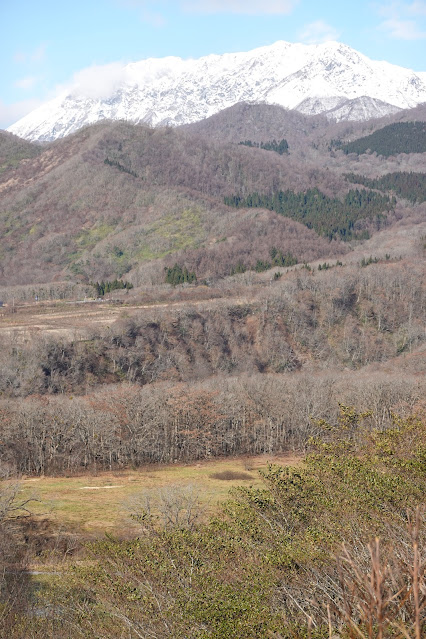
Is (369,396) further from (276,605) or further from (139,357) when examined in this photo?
(276,605)

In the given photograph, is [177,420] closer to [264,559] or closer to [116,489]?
[116,489]

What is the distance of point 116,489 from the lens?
52.6 meters

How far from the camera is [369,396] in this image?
234 ft

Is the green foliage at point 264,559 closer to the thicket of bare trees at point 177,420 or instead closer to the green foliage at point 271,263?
the thicket of bare trees at point 177,420

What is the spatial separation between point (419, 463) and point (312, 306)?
10941cm

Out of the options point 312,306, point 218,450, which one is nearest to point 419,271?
point 312,306

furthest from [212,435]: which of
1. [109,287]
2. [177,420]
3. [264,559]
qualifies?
[109,287]

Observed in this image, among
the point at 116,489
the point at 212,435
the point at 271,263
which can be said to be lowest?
the point at 212,435

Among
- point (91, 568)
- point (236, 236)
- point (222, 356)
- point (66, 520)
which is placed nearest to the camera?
point (91, 568)

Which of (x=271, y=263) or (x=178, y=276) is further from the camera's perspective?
(x=271, y=263)

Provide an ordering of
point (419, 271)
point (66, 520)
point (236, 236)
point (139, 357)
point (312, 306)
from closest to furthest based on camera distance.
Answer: point (66, 520), point (139, 357), point (312, 306), point (419, 271), point (236, 236)

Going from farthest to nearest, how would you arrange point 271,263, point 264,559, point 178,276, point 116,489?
point 271,263
point 178,276
point 116,489
point 264,559

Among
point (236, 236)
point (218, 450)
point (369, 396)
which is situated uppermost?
point (236, 236)

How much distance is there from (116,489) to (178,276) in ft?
346
